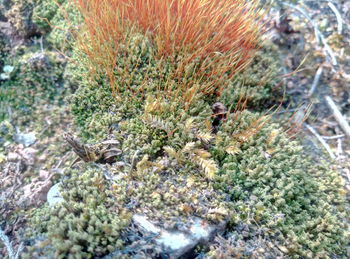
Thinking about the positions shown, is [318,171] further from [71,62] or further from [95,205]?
[71,62]

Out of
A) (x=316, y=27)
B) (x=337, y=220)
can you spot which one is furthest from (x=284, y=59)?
Result: (x=337, y=220)

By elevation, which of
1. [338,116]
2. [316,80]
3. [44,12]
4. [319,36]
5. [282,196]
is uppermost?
[44,12]

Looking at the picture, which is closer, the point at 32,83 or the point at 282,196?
the point at 282,196

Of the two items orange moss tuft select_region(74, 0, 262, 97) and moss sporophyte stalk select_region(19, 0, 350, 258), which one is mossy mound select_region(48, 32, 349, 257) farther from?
orange moss tuft select_region(74, 0, 262, 97)

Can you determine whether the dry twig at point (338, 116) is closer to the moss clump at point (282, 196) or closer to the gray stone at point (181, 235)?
the moss clump at point (282, 196)

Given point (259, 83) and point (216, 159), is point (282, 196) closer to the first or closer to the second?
point (216, 159)

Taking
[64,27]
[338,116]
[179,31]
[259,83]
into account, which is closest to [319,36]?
[338,116]
